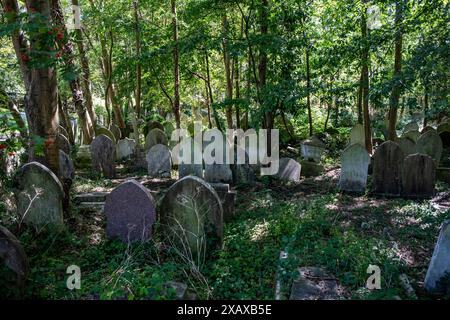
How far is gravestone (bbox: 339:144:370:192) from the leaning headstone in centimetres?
410

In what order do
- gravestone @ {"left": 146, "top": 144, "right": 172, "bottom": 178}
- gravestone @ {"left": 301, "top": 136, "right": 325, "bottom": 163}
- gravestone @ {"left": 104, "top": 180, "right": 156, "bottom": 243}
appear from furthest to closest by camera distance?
gravestone @ {"left": 301, "top": 136, "right": 325, "bottom": 163}
gravestone @ {"left": 146, "top": 144, "right": 172, "bottom": 178}
gravestone @ {"left": 104, "top": 180, "right": 156, "bottom": 243}

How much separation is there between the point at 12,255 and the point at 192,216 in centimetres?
208

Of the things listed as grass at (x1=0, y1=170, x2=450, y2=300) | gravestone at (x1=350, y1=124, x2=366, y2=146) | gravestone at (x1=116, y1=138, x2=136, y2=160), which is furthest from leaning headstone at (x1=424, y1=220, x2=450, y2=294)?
gravestone at (x1=116, y1=138, x2=136, y2=160)

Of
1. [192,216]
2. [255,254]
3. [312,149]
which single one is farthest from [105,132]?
[255,254]

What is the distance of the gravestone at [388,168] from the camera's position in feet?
25.1

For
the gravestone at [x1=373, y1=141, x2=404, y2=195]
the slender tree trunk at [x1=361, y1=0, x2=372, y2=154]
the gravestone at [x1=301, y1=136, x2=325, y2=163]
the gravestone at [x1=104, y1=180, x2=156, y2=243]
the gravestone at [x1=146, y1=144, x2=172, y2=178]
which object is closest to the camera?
the gravestone at [x1=104, y1=180, x2=156, y2=243]

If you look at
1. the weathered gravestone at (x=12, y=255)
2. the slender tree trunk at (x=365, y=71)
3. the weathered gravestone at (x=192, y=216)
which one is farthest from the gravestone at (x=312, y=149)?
the weathered gravestone at (x=12, y=255)

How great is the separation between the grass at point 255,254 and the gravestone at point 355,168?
119cm

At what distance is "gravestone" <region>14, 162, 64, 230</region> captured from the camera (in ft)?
16.5

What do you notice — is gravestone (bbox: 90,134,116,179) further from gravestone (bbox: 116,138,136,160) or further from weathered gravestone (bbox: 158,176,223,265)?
weathered gravestone (bbox: 158,176,223,265)

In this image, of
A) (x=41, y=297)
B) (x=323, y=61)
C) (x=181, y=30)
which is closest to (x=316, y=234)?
(x=41, y=297)

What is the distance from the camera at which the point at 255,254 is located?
4.77m
